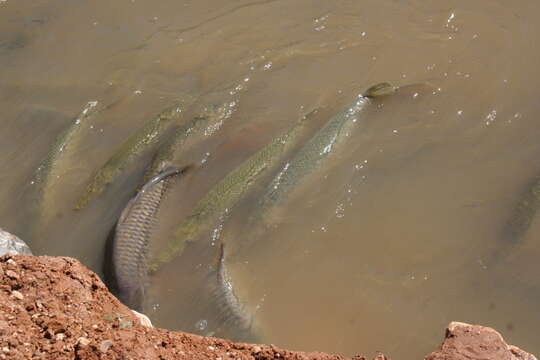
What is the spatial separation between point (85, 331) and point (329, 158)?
11.1ft

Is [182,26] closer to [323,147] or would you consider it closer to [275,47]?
[275,47]

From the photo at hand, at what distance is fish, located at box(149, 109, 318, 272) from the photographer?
5.59 metres

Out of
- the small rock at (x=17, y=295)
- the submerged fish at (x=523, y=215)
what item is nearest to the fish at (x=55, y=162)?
the small rock at (x=17, y=295)

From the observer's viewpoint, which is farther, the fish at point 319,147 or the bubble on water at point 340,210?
the fish at point 319,147

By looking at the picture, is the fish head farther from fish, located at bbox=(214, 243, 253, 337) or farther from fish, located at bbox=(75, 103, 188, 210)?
fish, located at bbox=(214, 243, 253, 337)

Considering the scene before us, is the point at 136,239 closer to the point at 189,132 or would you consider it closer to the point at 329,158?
the point at 189,132

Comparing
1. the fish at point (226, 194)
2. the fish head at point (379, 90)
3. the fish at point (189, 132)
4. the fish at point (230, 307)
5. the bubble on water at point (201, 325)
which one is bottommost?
the bubble on water at point (201, 325)

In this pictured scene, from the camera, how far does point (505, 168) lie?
19.2ft

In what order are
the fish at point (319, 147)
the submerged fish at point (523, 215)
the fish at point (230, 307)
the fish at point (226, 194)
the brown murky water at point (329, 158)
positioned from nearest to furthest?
1. the fish at point (230, 307)
2. the brown murky water at point (329, 158)
3. the submerged fish at point (523, 215)
4. the fish at point (226, 194)
5. the fish at point (319, 147)

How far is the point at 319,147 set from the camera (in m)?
6.07

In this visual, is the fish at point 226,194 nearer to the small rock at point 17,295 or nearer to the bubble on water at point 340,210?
the bubble on water at point 340,210

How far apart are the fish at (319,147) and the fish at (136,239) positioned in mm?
1036

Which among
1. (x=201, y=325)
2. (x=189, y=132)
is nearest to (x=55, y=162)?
(x=189, y=132)

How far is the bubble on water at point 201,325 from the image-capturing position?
5.17 m
